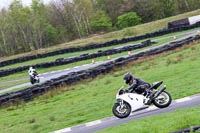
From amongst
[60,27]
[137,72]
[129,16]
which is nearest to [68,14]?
[60,27]

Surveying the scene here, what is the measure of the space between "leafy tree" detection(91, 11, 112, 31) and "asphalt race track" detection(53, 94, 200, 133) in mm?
73513

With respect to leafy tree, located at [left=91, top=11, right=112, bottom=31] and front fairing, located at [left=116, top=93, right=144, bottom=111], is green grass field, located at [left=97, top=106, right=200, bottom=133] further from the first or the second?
leafy tree, located at [left=91, top=11, right=112, bottom=31]

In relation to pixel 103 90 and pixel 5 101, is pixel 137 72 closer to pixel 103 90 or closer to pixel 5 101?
pixel 103 90

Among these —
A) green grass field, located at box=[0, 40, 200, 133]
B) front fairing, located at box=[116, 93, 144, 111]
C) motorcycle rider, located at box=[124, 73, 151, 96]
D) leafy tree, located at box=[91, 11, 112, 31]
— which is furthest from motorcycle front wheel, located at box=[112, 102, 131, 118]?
leafy tree, located at box=[91, 11, 112, 31]

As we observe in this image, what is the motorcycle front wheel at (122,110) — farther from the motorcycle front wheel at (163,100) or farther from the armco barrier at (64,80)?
the armco barrier at (64,80)

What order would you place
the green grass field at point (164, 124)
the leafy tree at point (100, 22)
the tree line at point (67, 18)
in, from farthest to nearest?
the tree line at point (67, 18), the leafy tree at point (100, 22), the green grass field at point (164, 124)

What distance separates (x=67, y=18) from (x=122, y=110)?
90.7 meters

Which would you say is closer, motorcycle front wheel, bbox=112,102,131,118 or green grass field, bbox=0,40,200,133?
motorcycle front wheel, bbox=112,102,131,118

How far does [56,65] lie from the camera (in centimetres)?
4450

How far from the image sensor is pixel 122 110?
13.3 metres

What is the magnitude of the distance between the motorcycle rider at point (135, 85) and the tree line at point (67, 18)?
72835 millimetres

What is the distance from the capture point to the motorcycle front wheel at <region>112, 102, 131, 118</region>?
13.2m

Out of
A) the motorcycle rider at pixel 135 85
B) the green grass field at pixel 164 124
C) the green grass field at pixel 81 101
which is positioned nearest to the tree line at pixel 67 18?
the green grass field at pixel 81 101

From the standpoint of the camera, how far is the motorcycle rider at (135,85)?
1322cm
